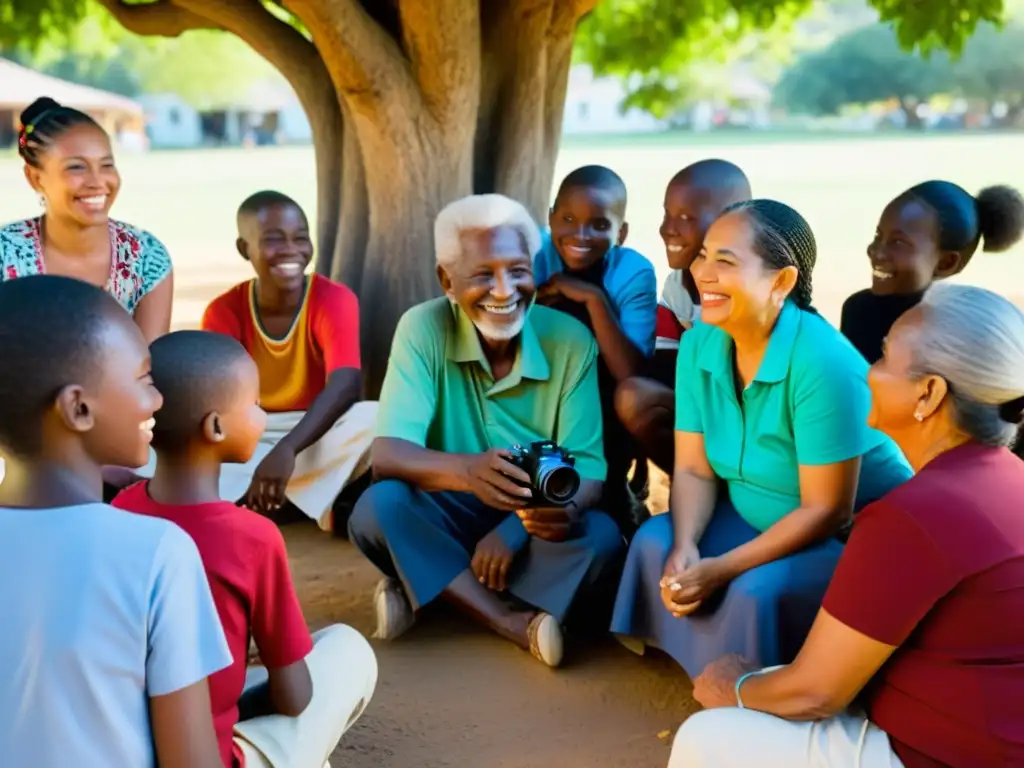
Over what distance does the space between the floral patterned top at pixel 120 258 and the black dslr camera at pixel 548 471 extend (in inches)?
60.1

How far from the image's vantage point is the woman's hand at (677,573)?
2.96 meters

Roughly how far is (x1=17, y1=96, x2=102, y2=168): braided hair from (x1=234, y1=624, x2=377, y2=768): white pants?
81.9 inches

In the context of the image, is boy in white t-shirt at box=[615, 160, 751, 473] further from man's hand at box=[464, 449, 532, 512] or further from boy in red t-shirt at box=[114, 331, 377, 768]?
boy in red t-shirt at box=[114, 331, 377, 768]

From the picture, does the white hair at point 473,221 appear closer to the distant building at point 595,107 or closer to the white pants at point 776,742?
the white pants at point 776,742

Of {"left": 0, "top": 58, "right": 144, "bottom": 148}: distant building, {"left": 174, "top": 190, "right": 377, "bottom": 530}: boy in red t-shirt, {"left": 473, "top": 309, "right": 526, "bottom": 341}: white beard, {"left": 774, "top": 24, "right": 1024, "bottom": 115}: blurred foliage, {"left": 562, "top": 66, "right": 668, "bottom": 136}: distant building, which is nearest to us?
{"left": 473, "top": 309, "right": 526, "bottom": 341}: white beard

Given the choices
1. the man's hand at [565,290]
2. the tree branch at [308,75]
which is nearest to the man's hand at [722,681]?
the man's hand at [565,290]

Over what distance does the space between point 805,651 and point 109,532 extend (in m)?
1.32

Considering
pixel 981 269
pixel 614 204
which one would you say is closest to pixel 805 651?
pixel 614 204

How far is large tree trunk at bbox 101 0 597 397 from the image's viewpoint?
4.98 m

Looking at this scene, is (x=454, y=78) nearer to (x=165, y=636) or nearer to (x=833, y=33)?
(x=165, y=636)

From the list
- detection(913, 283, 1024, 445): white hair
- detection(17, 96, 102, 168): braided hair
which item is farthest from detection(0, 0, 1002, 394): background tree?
detection(913, 283, 1024, 445): white hair

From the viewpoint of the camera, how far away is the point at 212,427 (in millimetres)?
2102

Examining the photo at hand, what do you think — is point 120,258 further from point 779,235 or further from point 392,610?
point 779,235

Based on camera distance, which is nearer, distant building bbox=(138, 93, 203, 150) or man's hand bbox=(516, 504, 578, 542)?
man's hand bbox=(516, 504, 578, 542)
